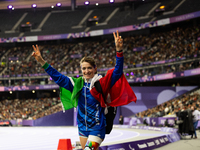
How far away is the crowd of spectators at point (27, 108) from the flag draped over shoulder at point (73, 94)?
33664mm

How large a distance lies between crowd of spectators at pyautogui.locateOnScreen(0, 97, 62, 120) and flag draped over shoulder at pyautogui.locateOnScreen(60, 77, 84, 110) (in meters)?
33.7

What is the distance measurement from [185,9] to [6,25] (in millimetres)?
32216

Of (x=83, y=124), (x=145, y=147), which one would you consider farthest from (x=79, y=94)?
(x=145, y=147)

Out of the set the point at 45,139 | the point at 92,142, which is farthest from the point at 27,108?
the point at 92,142

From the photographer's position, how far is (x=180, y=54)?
3234 cm

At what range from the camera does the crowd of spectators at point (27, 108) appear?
125 feet

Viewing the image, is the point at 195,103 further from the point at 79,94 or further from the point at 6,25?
the point at 6,25

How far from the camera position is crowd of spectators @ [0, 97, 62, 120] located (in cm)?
3797

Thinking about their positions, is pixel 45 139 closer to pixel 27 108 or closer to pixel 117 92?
pixel 117 92

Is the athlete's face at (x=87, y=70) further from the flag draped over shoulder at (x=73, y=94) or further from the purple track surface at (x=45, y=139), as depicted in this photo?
the purple track surface at (x=45, y=139)

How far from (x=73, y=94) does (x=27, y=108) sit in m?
38.7

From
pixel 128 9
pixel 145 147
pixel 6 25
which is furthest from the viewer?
pixel 6 25

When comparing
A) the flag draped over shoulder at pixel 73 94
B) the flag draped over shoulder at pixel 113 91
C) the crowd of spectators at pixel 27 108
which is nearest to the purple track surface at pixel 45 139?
the flag draped over shoulder at pixel 73 94

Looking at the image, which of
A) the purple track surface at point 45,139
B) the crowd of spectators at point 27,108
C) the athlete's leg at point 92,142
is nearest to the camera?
the athlete's leg at point 92,142
